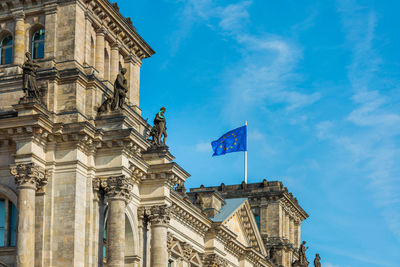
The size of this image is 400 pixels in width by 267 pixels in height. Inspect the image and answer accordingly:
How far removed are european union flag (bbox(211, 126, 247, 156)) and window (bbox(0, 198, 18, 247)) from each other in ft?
108

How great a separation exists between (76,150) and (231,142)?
32.6 meters

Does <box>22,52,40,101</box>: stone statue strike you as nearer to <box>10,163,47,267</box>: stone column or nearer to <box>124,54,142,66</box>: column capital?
<box>10,163,47,267</box>: stone column

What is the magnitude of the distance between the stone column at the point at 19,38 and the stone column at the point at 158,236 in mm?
10784

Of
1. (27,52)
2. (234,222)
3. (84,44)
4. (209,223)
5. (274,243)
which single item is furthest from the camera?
(274,243)

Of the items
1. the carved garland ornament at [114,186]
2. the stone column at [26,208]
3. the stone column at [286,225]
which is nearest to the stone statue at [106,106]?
the carved garland ornament at [114,186]

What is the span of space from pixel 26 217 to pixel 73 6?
12.1 m

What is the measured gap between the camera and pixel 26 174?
4325 cm

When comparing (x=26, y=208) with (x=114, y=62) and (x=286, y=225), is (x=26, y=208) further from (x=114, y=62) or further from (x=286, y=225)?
(x=286, y=225)

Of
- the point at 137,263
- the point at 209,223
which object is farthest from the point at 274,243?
the point at 137,263

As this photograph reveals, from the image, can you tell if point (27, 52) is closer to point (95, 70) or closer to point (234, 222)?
point (95, 70)

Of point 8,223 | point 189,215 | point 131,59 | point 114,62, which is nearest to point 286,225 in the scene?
point 189,215

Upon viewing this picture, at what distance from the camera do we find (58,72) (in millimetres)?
46844

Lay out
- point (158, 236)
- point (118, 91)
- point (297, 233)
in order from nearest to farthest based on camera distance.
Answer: point (118, 91), point (158, 236), point (297, 233)

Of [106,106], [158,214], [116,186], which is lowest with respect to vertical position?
[158,214]
